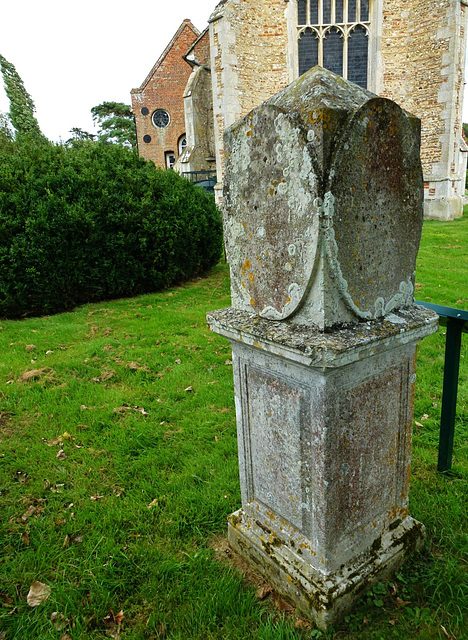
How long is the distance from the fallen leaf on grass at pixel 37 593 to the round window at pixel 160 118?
27726 millimetres

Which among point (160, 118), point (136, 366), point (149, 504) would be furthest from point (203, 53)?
point (149, 504)

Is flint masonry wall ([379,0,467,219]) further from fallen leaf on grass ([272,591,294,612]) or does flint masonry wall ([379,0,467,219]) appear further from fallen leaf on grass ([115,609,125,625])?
fallen leaf on grass ([115,609,125,625])

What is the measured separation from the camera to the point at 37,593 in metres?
2.28

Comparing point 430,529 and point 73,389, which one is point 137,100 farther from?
point 430,529

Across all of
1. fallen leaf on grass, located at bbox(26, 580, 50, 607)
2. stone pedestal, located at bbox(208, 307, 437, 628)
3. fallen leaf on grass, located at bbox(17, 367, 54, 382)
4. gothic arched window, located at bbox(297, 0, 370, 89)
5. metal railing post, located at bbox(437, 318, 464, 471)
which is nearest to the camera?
stone pedestal, located at bbox(208, 307, 437, 628)

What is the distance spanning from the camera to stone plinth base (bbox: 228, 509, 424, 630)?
1.95 meters

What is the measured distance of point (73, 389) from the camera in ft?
14.6

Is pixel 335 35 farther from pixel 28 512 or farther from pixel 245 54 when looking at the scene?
pixel 28 512

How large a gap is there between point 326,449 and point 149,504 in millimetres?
1624

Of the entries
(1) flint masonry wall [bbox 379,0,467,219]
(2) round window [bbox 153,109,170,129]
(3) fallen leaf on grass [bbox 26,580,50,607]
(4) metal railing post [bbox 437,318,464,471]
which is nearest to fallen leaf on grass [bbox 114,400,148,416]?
(3) fallen leaf on grass [bbox 26,580,50,607]

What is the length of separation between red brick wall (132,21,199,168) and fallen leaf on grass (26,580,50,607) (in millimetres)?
24948

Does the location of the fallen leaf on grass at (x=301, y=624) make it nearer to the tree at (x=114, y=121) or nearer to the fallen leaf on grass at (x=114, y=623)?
the fallen leaf on grass at (x=114, y=623)

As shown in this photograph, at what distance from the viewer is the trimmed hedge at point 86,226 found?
22.0ft

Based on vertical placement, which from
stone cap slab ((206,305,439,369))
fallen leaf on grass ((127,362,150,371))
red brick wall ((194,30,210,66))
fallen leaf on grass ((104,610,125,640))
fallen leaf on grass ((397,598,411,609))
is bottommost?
fallen leaf on grass ((104,610,125,640))
